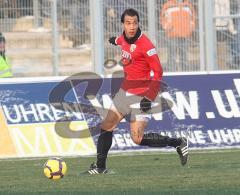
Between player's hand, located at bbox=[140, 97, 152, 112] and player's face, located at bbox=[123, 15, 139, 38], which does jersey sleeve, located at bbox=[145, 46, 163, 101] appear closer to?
player's hand, located at bbox=[140, 97, 152, 112]

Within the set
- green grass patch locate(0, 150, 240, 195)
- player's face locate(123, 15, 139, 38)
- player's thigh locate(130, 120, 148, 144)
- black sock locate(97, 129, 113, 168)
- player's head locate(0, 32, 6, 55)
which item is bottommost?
green grass patch locate(0, 150, 240, 195)

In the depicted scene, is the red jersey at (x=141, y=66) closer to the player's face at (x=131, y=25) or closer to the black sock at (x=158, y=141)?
the player's face at (x=131, y=25)

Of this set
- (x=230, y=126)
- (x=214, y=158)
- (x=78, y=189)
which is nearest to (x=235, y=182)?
(x=78, y=189)

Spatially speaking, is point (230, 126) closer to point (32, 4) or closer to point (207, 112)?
point (207, 112)

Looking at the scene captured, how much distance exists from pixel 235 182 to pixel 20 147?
23.0 ft

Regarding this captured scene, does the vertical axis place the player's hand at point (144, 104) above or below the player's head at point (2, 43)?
below

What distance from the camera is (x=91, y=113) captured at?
16.5 meters

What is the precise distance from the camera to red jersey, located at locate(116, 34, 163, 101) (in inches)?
464

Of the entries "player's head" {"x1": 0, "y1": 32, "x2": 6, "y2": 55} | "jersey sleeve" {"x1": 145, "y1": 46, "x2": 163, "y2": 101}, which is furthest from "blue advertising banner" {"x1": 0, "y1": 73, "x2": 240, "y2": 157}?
"jersey sleeve" {"x1": 145, "y1": 46, "x2": 163, "y2": 101}

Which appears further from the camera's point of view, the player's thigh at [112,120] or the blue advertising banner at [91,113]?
the blue advertising banner at [91,113]

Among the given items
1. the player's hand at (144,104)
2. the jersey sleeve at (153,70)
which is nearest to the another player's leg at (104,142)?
the player's hand at (144,104)

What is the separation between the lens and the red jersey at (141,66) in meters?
11.8

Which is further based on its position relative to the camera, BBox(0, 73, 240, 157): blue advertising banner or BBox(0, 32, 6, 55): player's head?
BBox(0, 32, 6, 55): player's head

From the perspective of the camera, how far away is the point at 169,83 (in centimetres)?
1664
